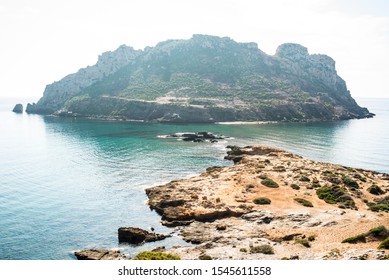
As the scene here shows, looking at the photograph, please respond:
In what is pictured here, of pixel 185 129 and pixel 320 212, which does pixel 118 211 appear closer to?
pixel 320 212

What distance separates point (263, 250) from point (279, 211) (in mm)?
14953

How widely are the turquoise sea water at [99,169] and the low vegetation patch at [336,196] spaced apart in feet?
90.7

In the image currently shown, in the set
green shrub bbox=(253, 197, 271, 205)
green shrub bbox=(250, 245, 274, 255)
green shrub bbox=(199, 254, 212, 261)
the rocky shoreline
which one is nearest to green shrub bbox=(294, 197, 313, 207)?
the rocky shoreline

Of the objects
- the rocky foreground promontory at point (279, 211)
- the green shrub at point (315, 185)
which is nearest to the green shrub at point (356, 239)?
the rocky foreground promontory at point (279, 211)

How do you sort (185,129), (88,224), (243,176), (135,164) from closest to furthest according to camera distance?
(88,224)
(243,176)
(135,164)
(185,129)

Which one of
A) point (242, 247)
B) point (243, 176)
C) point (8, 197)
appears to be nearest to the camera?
point (242, 247)

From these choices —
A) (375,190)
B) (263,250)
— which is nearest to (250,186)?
(375,190)

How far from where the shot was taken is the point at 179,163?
94000 millimetres

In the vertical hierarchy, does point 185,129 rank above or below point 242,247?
above

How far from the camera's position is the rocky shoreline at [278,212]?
4025 cm

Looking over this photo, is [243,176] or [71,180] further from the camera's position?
[71,180]

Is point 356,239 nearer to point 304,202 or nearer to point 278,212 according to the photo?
point 278,212
